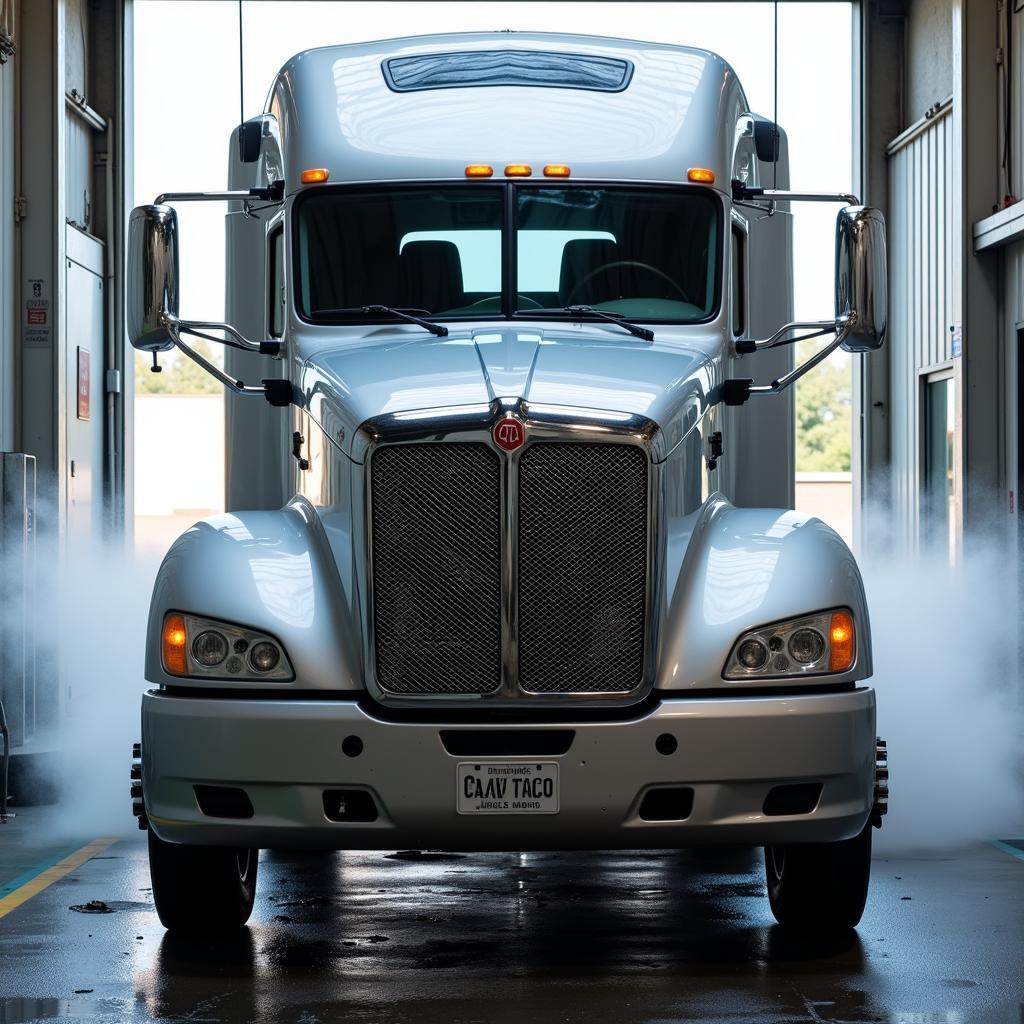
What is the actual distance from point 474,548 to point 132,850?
Result: 12.7 ft

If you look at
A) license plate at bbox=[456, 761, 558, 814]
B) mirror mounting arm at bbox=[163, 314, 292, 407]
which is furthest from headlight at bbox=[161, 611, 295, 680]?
mirror mounting arm at bbox=[163, 314, 292, 407]

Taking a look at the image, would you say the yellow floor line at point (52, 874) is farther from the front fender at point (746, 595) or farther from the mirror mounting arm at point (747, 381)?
the mirror mounting arm at point (747, 381)

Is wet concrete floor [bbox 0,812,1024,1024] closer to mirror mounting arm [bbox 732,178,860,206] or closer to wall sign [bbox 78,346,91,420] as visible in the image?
mirror mounting arm [bbox 732,178,860,206]

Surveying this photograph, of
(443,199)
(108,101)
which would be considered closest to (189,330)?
(443,199)

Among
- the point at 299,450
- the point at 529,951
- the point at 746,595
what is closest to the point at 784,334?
the point at 746,595

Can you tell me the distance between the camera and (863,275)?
7.22 m

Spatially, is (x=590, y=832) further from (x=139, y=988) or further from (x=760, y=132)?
(x=760, y=132)

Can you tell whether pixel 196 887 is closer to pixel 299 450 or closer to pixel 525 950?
pixel 525 950

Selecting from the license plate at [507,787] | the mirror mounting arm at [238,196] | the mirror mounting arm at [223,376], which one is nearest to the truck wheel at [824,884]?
the license plate at [507,787]

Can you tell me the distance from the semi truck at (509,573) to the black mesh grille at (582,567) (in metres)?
0.01

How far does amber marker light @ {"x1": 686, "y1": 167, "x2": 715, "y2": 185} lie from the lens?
7602mm

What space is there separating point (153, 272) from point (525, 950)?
290cm

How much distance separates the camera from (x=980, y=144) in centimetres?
1645

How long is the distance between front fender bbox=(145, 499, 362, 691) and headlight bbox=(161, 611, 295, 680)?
0.02m
